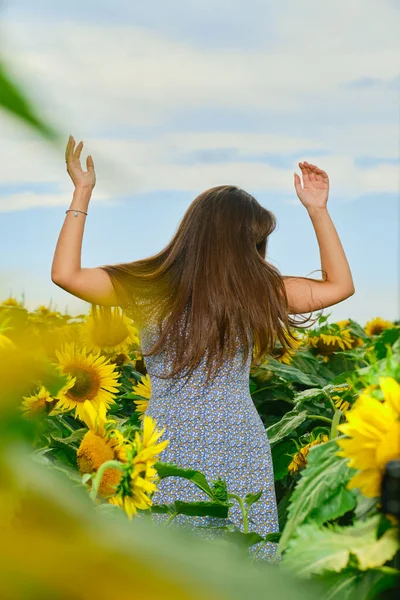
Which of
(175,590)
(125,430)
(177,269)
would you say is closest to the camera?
(175,590)

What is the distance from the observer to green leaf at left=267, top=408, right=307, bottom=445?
1866 mm

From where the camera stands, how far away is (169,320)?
2250 mm

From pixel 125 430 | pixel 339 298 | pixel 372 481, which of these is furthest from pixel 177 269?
pixel 372 481

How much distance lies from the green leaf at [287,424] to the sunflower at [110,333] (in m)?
0.81

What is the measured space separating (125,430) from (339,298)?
53.5 inches

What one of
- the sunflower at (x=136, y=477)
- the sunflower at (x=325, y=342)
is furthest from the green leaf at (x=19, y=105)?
the sunflower at (x=325, y=342)

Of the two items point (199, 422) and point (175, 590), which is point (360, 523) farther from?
point (199, 422)

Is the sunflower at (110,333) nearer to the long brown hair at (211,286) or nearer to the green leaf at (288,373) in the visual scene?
the long brown hair at (211,286)

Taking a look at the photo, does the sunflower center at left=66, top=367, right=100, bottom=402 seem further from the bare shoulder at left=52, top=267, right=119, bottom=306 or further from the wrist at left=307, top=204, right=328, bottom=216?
the wrist at left=307, top=204, right=328, bottom=216

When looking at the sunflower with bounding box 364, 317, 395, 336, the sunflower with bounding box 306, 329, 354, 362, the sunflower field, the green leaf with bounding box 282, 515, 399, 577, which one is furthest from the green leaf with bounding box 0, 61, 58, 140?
the sunflower with bounding box 364, 317, 395, 336

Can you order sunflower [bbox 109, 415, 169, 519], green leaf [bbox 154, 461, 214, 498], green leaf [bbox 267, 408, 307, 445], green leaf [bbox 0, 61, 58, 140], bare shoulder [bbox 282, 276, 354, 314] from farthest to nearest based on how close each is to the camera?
1. bare shoulder [bbox 282, 276, 354, 314]
2. green leaf [bbox 267, 408, 307, 445]
3. green leaf [bbox 154, 461, 214, 498]
4. sunflower [bbox 109, 415, 169, 519]
5. green leaf [bbox 0, 61, 58, 140]

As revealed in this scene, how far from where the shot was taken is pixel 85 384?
7.74 feet

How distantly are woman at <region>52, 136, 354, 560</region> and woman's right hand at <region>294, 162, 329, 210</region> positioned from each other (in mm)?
146

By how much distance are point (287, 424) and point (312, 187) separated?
94 cm
